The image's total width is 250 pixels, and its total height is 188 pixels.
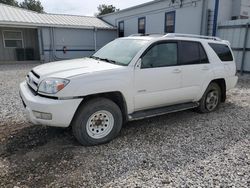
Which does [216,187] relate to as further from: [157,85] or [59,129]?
[59,129]

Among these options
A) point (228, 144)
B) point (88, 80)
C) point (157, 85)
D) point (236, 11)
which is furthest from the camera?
point (236, 11)

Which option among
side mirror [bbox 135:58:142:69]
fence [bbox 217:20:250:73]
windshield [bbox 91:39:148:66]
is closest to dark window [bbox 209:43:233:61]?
windshield [bbox 91:39:148:66]

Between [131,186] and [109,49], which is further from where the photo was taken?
[109,49]

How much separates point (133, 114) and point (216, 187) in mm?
1770

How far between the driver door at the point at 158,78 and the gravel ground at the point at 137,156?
0.62 m

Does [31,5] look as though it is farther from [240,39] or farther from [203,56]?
[203,56]

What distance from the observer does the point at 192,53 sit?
15.2 feet

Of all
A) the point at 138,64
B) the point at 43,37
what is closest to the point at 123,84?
the point at 138,64

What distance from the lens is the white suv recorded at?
10.3 feet

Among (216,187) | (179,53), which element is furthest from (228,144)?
(179,53)

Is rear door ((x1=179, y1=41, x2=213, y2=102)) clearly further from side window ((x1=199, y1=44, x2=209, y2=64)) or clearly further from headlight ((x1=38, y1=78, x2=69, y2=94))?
headlight ((x1=38, y1=78, x2=69, y2=94))

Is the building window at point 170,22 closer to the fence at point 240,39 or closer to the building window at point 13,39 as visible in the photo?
the fence at point 240,39

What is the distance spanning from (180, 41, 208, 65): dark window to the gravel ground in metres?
1.32

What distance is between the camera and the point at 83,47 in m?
19.4
